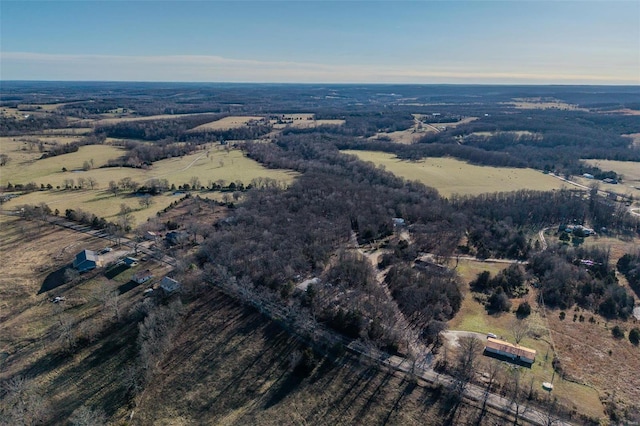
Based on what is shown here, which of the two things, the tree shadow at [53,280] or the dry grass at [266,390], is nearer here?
the dry grass at [266,390]

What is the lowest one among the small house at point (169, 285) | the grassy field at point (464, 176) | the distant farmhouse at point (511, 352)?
the distant farmhouse at point (511, 352)

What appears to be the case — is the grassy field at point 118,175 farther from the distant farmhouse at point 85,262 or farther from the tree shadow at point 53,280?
the tree shadow at point 53,280

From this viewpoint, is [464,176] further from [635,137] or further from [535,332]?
[635,137]

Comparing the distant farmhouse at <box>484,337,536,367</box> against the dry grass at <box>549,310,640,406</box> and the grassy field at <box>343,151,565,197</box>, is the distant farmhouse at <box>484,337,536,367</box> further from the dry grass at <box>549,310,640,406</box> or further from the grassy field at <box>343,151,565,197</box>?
the grassy field at <box>343,151,565,197</box>

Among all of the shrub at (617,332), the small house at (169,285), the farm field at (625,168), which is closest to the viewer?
the shrub at (617,332)

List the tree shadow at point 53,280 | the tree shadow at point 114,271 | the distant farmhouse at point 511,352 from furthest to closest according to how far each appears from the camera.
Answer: the tree shadow at point 114,271 < the tree shadow at point 53,280 < the distant farmhouse at point 511,352

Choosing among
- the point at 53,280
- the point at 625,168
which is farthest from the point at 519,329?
the point at 625,168

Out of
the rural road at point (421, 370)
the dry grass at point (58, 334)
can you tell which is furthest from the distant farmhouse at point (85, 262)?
the rural road at point (421, 370)

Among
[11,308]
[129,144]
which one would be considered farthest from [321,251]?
[129,144]
